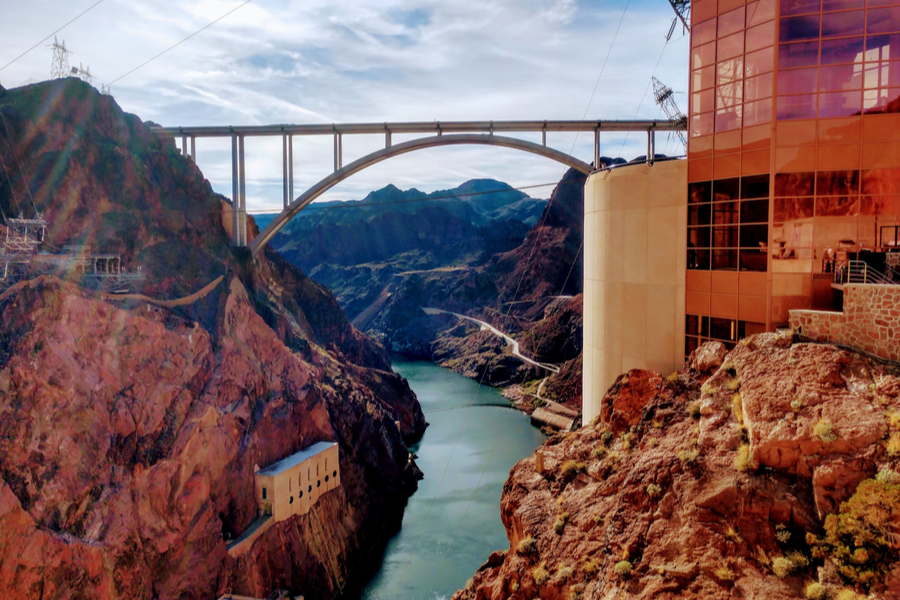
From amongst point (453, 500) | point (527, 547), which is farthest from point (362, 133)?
point (527, 547)

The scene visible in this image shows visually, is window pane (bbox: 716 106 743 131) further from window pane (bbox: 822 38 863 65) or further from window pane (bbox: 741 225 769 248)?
window pane (bbox: 741 225 769 248)

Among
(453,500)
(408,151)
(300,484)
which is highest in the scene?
(408,151)

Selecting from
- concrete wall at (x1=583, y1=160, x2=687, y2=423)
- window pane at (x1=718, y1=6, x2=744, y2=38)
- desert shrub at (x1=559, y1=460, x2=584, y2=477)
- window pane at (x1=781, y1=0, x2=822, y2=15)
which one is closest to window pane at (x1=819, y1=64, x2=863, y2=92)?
window pane at (x1=781, y1=0, x2=822, y2=15)

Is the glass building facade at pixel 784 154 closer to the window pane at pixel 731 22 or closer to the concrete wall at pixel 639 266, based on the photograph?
the window pane at pixel 731 22

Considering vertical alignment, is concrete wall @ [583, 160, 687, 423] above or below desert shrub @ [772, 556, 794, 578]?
above

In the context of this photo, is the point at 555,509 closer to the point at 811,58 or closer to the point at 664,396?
the point at 664,396

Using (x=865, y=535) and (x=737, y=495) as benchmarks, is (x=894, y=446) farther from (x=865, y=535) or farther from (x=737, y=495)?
(x=737, y=495)

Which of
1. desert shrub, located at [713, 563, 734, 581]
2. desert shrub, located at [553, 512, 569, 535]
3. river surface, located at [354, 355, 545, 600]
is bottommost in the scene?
river surface, located at [354, 355, 545, 600]

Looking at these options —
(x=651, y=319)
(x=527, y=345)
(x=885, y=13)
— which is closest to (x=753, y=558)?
(x=651, y=319)
